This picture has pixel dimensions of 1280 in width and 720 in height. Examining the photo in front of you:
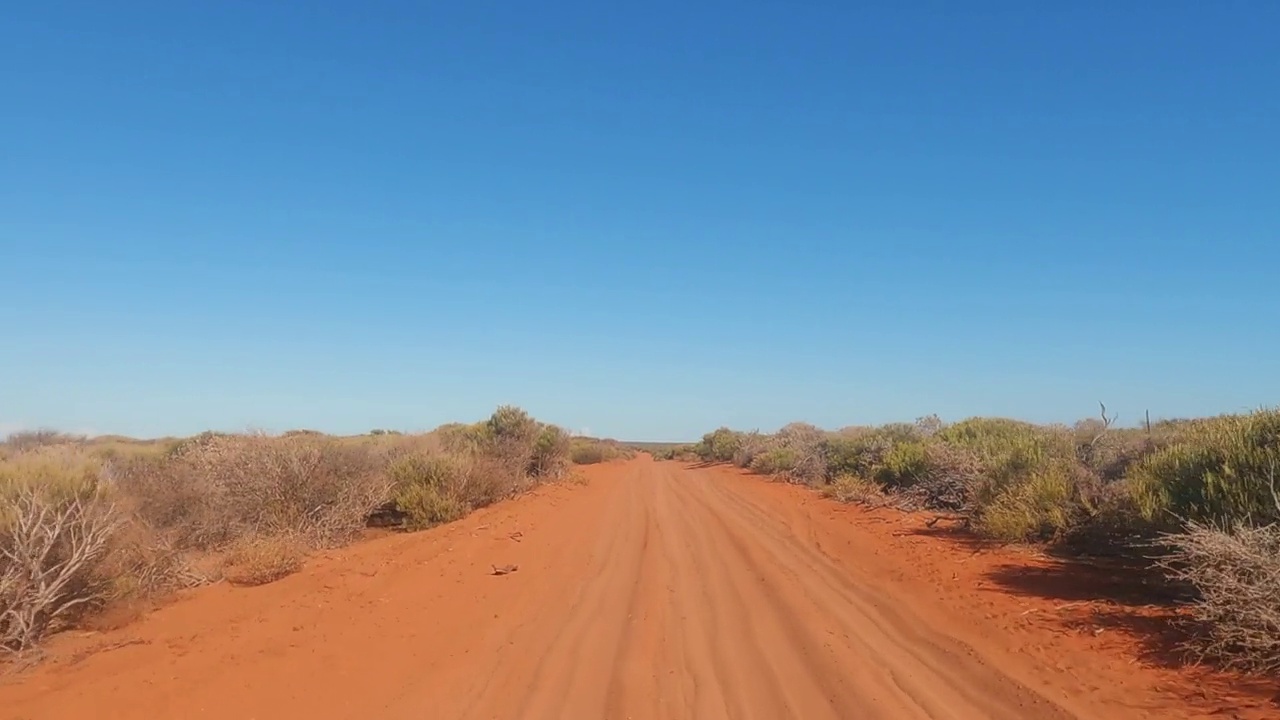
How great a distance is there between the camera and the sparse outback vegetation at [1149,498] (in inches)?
238

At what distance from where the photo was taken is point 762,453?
121 ft

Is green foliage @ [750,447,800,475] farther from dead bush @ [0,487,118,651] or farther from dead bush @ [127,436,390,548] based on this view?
dead bush @ [0,487,118,651]

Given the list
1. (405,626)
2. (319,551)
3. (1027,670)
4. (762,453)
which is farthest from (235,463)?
(762,453)

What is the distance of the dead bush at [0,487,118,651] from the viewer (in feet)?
21.9

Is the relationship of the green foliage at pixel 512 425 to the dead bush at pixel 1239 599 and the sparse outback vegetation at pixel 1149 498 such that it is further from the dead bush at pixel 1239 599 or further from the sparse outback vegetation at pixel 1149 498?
the dead bush at pixel 1239 599

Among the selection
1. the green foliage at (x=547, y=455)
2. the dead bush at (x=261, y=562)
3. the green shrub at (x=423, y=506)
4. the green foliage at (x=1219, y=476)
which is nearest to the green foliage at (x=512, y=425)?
the green foliage at (x=547, y=455)

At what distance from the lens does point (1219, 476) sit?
26.9 ft

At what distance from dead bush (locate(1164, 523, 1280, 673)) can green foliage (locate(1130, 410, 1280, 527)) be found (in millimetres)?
713

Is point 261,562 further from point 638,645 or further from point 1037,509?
point 1037,509

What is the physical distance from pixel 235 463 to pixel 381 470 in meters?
3.51

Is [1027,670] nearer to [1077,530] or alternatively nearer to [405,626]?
[1077,530]

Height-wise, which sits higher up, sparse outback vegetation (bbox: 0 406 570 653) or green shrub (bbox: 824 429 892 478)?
green shrub (bbox: 824 429 892 478)

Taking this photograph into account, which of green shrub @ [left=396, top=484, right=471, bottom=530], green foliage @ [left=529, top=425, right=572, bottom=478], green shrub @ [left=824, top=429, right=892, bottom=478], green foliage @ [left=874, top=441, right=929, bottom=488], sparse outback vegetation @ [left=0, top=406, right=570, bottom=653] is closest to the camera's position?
sparse outback vegetation @ [left=0, top=406, right=570, bottom=653]

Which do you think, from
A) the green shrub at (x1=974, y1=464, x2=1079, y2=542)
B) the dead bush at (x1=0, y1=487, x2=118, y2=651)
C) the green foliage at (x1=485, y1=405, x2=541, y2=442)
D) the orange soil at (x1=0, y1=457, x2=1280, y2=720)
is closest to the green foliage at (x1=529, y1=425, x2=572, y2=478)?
the green foliage at (x1=485, y1=405, x2=541, y2=442)
